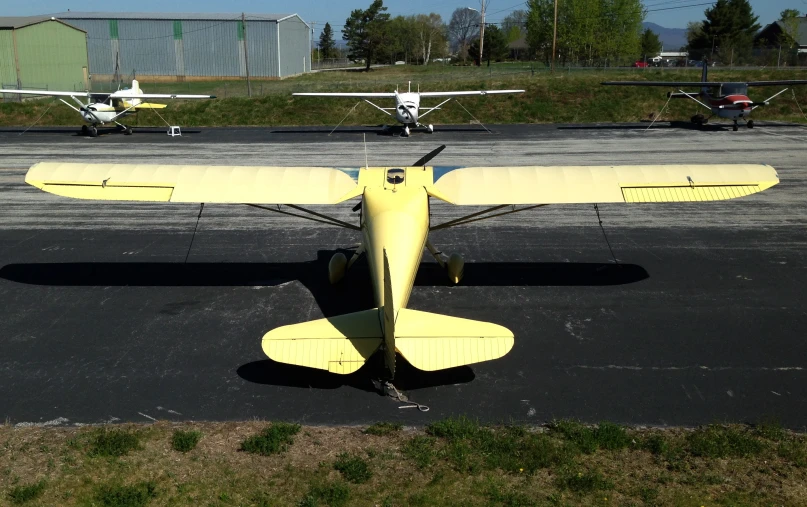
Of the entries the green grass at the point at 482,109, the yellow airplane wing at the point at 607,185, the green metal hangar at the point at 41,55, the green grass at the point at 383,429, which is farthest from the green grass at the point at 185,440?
the green metal hangar at the point at 41,55

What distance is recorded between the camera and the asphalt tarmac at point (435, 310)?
8688 mm

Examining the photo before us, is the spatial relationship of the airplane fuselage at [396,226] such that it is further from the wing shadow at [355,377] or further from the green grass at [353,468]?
the green grass at [353,468]

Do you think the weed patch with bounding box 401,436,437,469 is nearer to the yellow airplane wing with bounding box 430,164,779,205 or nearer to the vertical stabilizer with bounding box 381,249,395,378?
the vertical stabilizer with bounding box 381,249,395,378

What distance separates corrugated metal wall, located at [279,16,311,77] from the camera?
71625 mm

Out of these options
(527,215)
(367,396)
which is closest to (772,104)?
(527,215)

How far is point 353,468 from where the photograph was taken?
717cm

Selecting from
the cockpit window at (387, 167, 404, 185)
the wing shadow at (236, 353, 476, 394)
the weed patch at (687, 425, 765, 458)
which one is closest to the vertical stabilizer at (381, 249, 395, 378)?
the wing shadow at (236, 353, 476, 394)

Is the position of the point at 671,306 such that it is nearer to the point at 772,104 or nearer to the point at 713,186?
the point at 713,186

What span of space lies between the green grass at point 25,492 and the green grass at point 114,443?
67cm

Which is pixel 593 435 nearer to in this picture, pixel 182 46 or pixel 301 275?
pixel 301 275

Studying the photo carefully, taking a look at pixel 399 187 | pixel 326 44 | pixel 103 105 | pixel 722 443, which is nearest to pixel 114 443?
pixel 399 187

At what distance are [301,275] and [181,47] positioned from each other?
62759 millimetres

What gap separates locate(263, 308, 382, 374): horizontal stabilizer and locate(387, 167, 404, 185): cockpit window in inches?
147

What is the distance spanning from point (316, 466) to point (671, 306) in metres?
7.20
